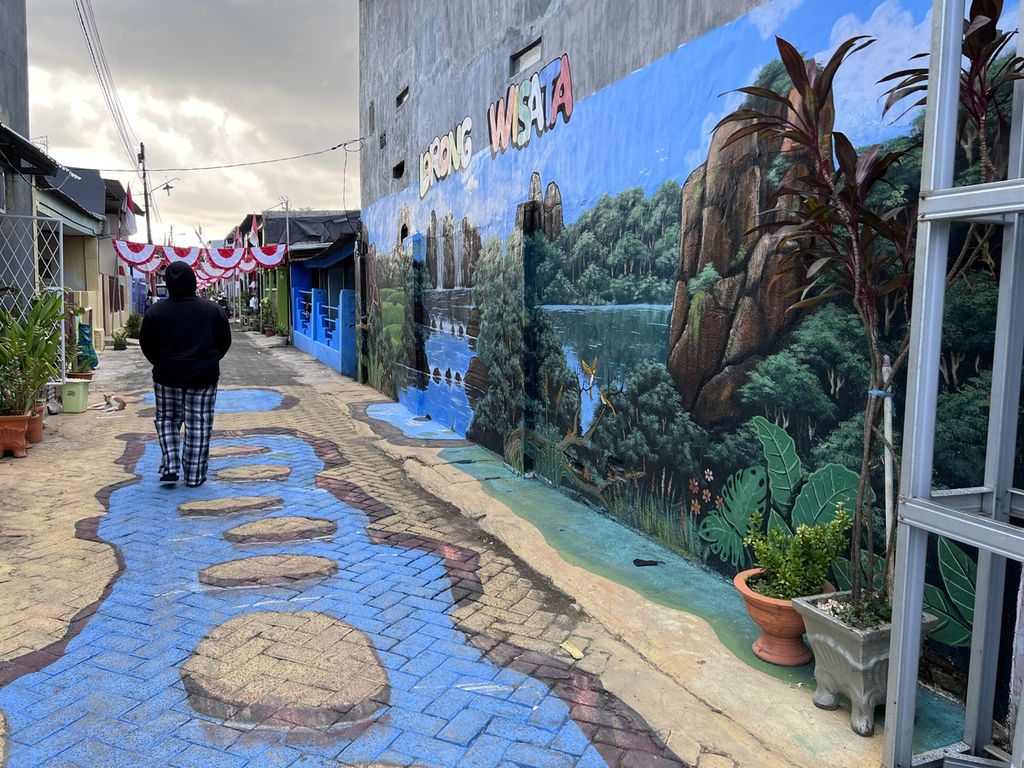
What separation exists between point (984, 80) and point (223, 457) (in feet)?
22.9

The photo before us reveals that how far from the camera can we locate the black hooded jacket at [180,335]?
6.14 metres

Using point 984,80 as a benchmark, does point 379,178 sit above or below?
above

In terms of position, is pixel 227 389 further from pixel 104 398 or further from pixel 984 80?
pixel 984 80

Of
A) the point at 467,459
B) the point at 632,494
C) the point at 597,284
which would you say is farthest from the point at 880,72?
the point at 467,459

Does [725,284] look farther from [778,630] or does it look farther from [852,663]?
[852,663]

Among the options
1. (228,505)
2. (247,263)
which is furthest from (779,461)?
(247,263)

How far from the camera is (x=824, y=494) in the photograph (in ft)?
12.0

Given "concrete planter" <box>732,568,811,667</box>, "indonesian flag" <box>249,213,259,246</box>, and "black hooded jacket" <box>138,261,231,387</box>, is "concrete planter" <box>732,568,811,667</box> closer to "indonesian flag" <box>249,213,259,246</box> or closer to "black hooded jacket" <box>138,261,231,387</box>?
"black hooded jacket" <box>138,261,231,387</box>

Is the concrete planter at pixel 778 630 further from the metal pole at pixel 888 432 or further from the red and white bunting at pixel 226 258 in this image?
the red and white bunting at pixel 226 258

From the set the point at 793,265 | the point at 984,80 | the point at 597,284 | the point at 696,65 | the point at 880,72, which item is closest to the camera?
the point at 984,80

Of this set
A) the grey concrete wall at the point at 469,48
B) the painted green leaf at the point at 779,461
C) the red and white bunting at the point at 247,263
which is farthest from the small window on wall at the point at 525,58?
the red and white bunting at the point at 247,263

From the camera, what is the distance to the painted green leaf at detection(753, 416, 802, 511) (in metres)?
3.83

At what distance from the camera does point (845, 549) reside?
11.5 feet

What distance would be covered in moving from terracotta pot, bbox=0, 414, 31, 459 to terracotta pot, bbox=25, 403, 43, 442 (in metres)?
0.24
